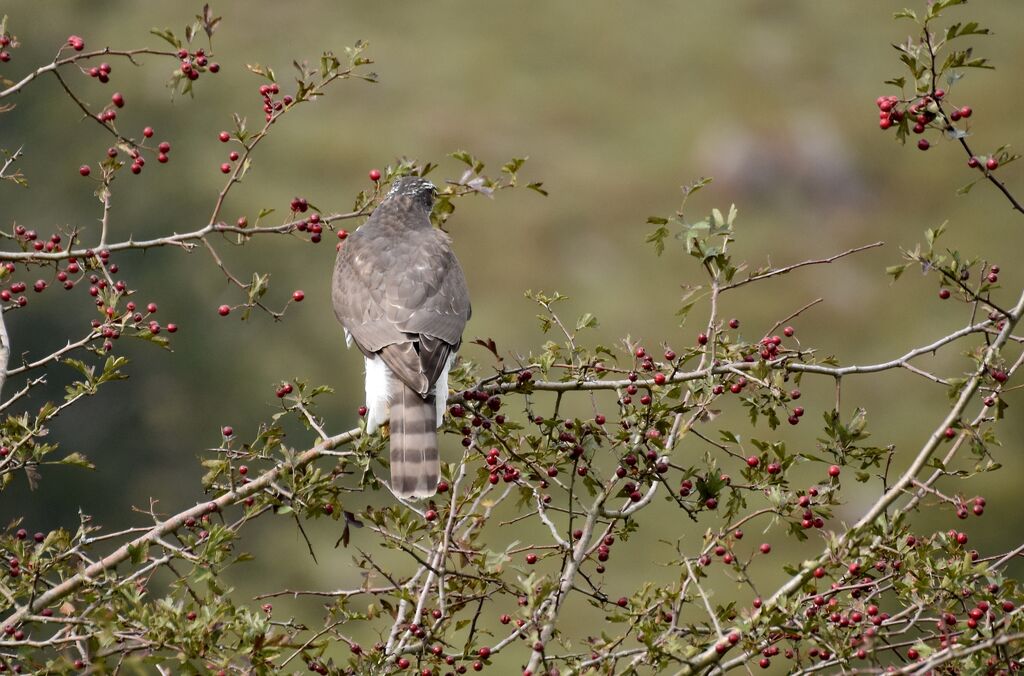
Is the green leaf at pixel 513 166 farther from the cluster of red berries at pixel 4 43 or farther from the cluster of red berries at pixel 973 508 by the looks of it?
the cluster of red berries at pixel 973 508

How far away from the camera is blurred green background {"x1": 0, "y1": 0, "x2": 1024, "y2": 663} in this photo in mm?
29422

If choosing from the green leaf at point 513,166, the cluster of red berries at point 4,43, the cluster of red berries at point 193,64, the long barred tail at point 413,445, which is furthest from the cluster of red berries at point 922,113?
the cluster of red berries at point 4,43

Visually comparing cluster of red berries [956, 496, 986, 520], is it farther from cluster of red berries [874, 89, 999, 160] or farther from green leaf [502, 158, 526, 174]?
green leaf [502, 158, 526, 174]

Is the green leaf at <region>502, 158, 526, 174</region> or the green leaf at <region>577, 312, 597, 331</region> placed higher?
the green leaf at <region>502, 158, 526, 174</region>

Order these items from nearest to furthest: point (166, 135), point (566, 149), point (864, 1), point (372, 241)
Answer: point (372, 241) < point (166, 135) < point (566, 149) < point (864, 1)

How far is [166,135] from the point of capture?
3594cm

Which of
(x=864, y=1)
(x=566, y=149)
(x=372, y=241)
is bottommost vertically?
(x=372, y=241)

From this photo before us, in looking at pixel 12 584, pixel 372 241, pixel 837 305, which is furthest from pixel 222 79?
pixel 12 584

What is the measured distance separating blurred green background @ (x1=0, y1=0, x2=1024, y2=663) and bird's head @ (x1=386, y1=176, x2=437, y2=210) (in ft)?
51.5

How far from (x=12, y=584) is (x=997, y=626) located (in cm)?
315

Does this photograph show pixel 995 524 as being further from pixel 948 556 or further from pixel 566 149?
pixel 948 556

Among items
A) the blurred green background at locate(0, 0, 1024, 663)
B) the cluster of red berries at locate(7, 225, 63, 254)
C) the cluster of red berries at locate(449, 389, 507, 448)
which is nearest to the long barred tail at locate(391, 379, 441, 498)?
the cluster of red berries at locate(449, 389, 507, 448)

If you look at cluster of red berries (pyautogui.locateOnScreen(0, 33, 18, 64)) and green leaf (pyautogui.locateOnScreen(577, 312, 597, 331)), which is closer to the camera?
cluster of red berries (pyautogui.locateOnScreen(0, 33, 18, 64))

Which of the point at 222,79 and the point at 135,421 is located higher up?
the point at 222,79
